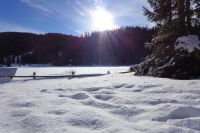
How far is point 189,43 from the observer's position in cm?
767

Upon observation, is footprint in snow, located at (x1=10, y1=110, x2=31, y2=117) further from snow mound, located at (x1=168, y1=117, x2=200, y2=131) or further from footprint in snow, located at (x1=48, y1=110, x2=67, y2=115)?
snow mound, located at (x1=168, y1=117, x2=200, y2=131)

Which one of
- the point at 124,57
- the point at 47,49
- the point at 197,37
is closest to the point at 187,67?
the point at 197,37

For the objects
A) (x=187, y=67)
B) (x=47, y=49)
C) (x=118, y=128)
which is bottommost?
(x=118, y=128)

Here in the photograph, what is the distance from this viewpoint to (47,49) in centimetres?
9562

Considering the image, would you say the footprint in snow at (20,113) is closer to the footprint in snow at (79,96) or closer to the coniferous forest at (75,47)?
the footprint in snow at (79,96)

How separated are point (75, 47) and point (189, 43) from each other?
93.4 m

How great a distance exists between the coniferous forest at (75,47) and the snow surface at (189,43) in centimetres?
7447

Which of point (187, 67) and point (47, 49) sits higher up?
point (47, 49)

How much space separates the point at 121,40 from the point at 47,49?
37.6 meters

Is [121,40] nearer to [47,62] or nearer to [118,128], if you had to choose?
[47,62]

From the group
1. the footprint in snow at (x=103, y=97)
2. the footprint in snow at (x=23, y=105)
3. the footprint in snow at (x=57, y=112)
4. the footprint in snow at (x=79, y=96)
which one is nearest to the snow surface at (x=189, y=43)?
the footprint in snow at (x=103, y=97)

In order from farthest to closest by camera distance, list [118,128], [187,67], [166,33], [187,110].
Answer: [166,33]
[187,67]
[187,110]
[118,128]

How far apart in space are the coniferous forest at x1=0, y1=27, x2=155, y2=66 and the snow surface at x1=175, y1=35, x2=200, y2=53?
74467 mm

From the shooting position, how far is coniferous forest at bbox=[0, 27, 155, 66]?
88.1 meters
